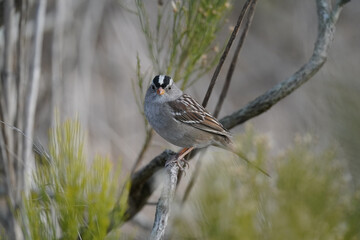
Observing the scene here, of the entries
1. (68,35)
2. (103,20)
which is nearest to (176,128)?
(68,35)

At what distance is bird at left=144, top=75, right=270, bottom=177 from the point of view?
84.7 inches

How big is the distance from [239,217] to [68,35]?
2.37 metres

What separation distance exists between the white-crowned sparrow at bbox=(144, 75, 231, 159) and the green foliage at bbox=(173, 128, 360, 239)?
3.47 ft

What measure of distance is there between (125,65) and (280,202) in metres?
2.64

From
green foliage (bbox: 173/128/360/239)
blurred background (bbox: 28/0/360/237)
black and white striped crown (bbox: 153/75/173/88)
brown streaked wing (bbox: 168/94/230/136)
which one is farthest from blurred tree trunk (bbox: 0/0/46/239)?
green foliage (bbox: 173/128/360/239)

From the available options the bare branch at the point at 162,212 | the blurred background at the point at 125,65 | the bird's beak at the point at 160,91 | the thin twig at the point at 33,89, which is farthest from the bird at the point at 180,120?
the bare branch at the point at 162,212

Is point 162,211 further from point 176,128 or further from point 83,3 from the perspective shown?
point 83,3

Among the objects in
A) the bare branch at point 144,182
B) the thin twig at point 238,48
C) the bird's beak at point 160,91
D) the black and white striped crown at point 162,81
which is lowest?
the bare branch at point 144,182

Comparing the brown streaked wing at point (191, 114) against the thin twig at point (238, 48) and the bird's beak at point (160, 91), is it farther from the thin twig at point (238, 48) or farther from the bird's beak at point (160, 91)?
the thin twig at point (238, 48)

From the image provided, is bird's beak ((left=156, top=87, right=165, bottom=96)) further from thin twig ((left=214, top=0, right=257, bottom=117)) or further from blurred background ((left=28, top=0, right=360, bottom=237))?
thin twig ((left=214, top=0, right=257, bottom=117))

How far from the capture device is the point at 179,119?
2.32m

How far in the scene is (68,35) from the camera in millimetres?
3066

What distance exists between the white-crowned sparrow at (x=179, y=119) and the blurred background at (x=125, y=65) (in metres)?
0.15

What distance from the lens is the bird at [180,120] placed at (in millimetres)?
2152
